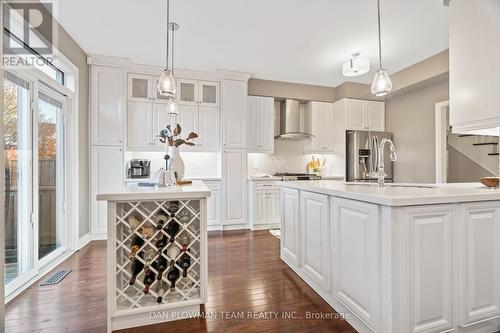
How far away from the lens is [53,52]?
2705 mm

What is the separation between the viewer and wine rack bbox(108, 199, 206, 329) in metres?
1.63

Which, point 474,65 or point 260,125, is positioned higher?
point 474,65

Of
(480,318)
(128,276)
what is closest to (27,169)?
(128,276)

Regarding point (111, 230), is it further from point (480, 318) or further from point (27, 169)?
point (480, 318)

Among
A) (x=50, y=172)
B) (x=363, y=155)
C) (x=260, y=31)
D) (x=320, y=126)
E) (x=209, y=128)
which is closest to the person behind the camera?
(x=50, y=172)

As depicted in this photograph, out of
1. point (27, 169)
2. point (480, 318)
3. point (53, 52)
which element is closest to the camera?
point (480, 318)

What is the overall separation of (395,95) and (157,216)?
16.0 feet

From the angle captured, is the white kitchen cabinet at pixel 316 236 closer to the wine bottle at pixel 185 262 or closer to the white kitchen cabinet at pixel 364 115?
the wine bottle at pixel 185 262

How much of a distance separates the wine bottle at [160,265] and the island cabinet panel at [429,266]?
154cm

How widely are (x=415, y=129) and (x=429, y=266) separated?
12.3 ft

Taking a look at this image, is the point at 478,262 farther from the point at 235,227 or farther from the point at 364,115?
the point at 364,115

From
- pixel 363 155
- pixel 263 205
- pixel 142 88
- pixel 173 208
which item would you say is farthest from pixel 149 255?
pixel 363 155

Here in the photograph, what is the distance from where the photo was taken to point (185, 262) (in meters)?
1.75

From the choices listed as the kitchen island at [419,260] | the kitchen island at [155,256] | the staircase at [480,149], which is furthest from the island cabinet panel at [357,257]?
the staircase at [480,149]
